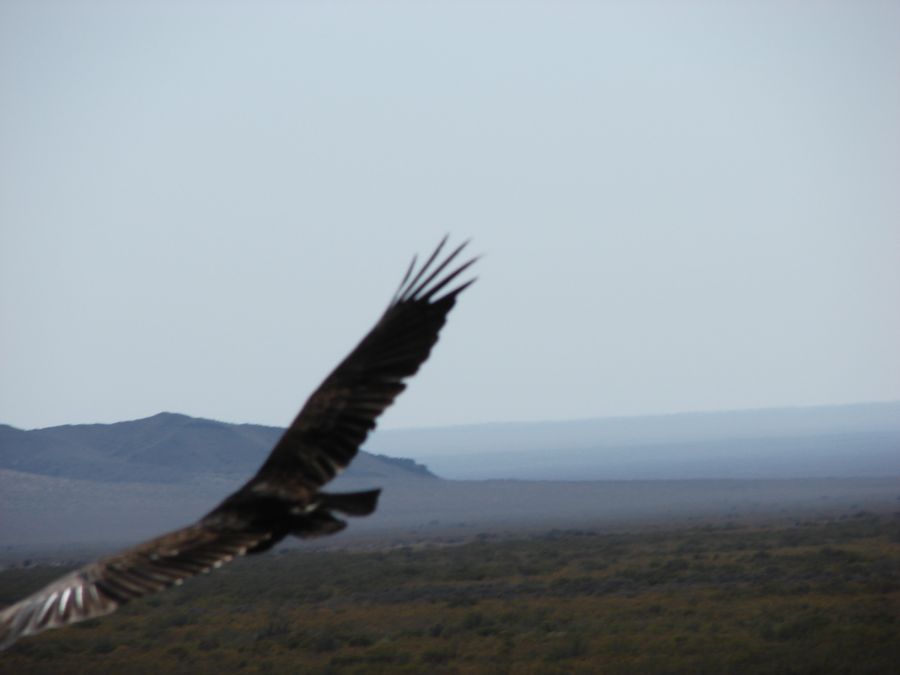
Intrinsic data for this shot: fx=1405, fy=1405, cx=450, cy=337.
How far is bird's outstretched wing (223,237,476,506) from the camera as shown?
5426 mm

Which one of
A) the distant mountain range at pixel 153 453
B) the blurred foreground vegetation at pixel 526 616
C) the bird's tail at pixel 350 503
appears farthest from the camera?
the distant mountain range at pixel 153 453

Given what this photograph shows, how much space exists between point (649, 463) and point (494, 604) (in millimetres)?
167823

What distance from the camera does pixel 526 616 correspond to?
2988 cm

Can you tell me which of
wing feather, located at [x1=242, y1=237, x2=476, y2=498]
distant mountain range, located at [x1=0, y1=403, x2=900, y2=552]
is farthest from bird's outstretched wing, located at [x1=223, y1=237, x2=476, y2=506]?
distant mountain range, located at [x1=0, y1=403, x2=900, y2=552]

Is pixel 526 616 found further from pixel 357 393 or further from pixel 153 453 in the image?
pixel 153 453

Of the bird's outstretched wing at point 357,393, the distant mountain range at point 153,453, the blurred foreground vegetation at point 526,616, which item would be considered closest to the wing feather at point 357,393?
the bird's outstretched wing at point 357,393

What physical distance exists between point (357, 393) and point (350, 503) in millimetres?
778

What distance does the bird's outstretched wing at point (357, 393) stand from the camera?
5.43 meters

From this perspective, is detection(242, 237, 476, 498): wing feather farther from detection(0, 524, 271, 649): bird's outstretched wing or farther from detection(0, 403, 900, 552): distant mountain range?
detection(0, 403, 900, 552): distant mountain range

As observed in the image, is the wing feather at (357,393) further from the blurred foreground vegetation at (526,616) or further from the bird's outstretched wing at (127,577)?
the blurred foreground vegetation at (526,616)

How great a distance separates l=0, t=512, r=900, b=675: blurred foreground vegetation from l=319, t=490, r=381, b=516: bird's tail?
650 inches

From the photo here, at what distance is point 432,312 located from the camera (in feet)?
19.9

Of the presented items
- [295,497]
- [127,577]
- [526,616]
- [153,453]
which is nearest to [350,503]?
[295,497]

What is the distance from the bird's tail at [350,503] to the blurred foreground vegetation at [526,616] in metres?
16.5
